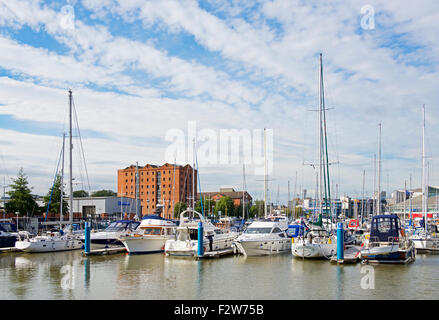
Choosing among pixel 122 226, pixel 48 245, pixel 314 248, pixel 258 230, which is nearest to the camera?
pixel 314 248

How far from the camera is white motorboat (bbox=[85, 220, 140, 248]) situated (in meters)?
38.0

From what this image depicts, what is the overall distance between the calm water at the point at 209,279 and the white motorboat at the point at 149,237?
104 inches

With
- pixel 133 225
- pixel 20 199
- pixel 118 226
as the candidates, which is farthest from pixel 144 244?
pixel 20 199

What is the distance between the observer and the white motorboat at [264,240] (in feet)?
113

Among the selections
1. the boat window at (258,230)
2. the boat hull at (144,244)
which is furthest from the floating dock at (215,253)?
the boat hull at (144,244)

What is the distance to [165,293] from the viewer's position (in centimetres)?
2094

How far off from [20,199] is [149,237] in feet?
118

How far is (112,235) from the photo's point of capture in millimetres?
39344

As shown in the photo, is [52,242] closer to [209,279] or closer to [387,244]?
[209,279]

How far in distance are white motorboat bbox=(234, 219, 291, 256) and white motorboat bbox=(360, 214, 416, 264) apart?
25.7ft

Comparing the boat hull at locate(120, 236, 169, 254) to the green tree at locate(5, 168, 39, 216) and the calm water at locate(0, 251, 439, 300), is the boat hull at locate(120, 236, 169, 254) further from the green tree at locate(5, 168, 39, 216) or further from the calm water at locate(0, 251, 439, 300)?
the green tree at locate(5, 168, 39, 216)
